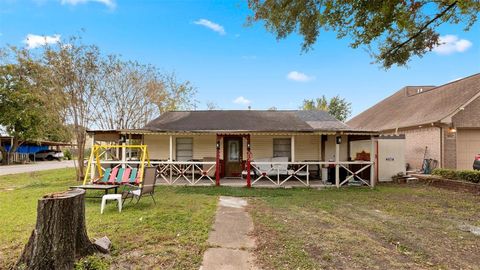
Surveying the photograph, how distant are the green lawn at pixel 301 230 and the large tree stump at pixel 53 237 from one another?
51cm

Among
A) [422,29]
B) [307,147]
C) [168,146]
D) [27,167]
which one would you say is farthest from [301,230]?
[27,167]

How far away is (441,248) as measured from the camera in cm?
441

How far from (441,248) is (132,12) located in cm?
1470

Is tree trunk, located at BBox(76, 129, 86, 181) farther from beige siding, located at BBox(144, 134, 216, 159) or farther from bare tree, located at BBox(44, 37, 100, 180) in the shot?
beige siding, located at BBox(144, 134, 216, 159)

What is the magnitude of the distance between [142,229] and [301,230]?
9.93 feet

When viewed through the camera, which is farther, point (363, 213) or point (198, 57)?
point (198, 57)

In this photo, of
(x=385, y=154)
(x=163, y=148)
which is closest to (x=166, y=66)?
(x=163, y=148)

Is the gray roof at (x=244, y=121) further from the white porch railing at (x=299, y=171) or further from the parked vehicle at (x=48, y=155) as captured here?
the parked vehicle at (x=48, y=155)

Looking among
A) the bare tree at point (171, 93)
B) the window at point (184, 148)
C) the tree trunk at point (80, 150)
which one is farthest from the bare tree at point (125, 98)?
the window at point (184, 148)

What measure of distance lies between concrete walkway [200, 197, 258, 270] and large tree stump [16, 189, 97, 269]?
5.72ft

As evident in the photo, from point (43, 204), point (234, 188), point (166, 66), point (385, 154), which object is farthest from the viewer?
point (166, 66)

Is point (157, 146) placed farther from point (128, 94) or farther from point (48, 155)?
point (48, 155)

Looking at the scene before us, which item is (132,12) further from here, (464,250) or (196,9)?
(464,250)

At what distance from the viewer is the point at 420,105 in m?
17.3
